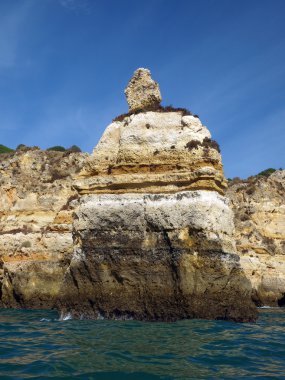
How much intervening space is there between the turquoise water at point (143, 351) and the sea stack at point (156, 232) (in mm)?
1016

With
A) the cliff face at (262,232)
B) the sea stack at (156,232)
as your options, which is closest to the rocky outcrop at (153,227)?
the sea stack at (156,232)

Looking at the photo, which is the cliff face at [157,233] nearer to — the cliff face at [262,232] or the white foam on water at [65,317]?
the white foam on water at [65,317]

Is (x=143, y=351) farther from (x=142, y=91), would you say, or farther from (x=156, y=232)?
(x=142, y=91)

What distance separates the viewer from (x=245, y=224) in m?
28.4

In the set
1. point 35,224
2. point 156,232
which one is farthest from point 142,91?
point 35,224

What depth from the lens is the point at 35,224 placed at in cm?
2514

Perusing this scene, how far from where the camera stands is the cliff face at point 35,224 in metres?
21.1

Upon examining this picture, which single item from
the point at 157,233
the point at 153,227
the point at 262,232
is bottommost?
the point at 157,233

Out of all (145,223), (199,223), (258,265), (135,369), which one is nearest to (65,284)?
(145,223)

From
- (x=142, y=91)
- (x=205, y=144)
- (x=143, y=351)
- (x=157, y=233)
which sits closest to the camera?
(x=143, y=351)

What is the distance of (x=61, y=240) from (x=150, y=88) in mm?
10277

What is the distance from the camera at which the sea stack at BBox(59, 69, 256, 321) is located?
11.8 metres

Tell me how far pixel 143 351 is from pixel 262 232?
71.7ft

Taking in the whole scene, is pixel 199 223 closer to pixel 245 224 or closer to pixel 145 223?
pixel 145 223
